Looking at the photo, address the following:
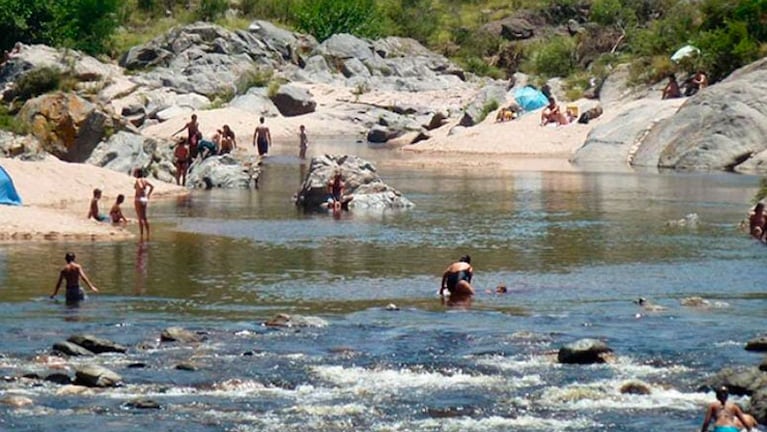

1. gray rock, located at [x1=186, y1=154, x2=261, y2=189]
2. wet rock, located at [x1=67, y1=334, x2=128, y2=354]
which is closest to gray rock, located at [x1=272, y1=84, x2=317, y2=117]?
gray rock, located at [x1=186, y1=154, x2=261, y2=189]

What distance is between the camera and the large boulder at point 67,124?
150 ft

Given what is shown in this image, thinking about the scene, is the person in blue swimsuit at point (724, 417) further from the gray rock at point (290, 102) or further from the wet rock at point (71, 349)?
the gray rock at point (290, 102)

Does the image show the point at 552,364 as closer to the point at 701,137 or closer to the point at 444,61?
the point at 701,137

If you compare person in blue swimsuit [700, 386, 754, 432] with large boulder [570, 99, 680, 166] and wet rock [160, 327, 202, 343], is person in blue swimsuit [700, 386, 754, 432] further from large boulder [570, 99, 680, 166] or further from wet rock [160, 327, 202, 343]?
large boulder [570, 99, 680, 166]


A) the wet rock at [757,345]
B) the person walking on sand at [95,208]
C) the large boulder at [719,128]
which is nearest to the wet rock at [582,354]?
the wet rock at [757,345]

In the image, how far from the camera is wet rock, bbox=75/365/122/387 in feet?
66.4

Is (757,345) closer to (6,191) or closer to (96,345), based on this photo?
(96,345)

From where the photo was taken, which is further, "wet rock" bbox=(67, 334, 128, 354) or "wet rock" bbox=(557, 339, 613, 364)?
"wet rock" bbox=(67, 334, 128, 354)

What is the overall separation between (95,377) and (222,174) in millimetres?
27190

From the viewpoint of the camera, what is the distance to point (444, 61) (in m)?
94.6

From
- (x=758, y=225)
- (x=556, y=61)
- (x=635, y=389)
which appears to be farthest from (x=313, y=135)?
(x=635, y=389)

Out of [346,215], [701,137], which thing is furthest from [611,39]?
[346,215]

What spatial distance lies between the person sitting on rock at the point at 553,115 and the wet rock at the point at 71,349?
43168mm

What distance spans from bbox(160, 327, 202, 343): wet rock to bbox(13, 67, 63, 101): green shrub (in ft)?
98.3
